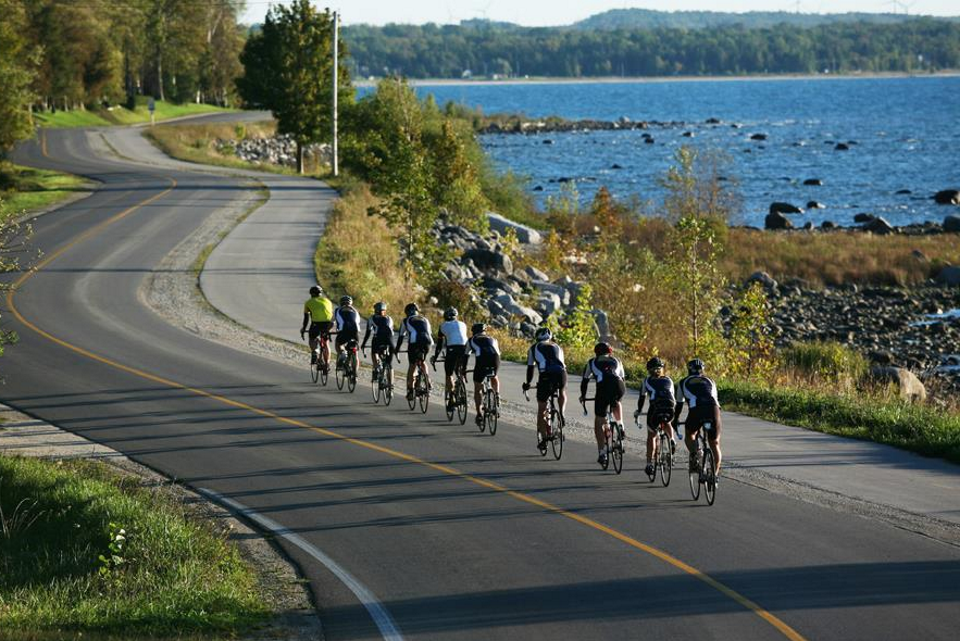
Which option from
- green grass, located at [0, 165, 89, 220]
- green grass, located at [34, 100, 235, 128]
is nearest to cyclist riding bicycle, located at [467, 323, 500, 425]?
green grass, located at [0, 165, 89, 220]

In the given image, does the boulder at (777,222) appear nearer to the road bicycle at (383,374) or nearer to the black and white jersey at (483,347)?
the road bicycle at (383,374)

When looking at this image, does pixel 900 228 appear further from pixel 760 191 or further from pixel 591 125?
pixel 591 125

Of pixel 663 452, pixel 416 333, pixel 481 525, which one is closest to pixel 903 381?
pixel 416 333

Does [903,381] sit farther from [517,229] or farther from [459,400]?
[517,229]

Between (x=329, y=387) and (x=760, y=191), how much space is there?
77.8m

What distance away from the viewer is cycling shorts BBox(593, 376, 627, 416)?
17.3 metres

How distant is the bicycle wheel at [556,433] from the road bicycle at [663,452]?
175 centimetres

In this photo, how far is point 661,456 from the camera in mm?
17047

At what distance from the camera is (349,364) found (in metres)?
24.1

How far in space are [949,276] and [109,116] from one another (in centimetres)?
8598

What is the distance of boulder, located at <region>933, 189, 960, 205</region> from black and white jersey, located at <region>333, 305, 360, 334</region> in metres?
72.3

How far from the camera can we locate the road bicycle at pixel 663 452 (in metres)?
16.7

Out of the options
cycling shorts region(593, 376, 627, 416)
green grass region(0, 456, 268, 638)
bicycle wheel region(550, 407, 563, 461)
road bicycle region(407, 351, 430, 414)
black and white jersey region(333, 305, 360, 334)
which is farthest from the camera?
black and white jersey region(333, 305, 360, 334)

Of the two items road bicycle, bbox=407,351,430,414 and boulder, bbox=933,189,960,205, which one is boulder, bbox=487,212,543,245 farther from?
boulder, bbox=933,189,960,205
